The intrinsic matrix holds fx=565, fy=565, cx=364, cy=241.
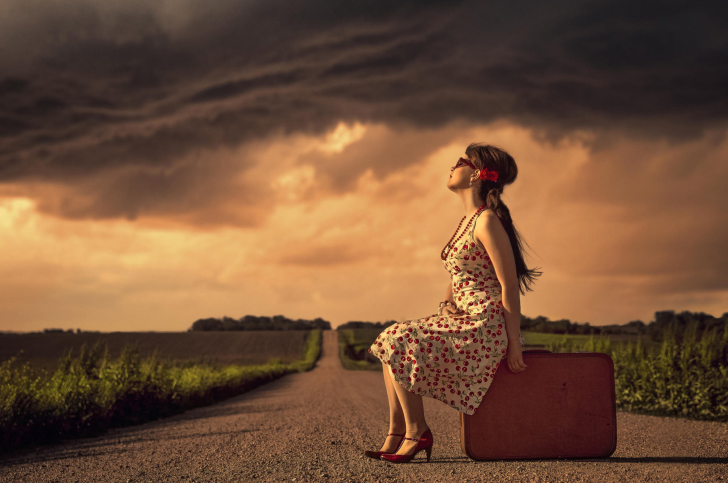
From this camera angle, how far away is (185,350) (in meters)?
62.8

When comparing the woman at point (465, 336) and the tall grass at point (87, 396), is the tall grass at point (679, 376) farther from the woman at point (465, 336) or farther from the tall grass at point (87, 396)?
the tall grass at point (87, 396)

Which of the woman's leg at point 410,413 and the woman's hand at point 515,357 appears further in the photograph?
the woman's leg at point 410,413

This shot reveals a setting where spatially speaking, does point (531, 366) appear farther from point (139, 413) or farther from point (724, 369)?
point (139, 413)

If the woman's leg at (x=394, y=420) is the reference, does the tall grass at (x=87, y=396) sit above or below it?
below

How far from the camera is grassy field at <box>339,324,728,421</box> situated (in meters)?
8.54

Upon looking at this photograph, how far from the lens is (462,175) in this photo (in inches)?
162

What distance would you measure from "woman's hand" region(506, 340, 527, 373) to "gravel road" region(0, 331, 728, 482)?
0.64 m

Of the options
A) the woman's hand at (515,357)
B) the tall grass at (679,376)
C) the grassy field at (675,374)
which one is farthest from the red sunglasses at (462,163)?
the tall grass at (679,376)

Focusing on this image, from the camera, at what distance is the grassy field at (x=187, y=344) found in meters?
54.2

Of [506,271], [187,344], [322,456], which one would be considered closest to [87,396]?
[322,456]

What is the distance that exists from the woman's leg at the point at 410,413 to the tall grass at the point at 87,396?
5606 millimetres

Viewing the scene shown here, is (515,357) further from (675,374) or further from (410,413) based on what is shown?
(675,374)

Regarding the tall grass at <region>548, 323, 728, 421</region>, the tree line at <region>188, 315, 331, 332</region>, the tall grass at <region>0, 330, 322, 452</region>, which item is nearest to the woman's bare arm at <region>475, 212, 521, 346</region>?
the tall grass at <region>0, 330, 322, 452</region>

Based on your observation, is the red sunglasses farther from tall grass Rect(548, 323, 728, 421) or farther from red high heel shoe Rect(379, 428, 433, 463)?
tall grass Rect(548, 323, 728, 421)
